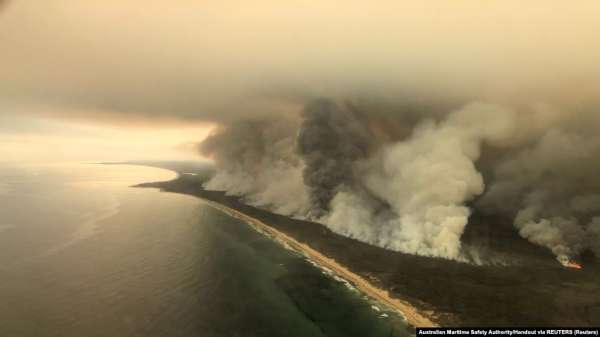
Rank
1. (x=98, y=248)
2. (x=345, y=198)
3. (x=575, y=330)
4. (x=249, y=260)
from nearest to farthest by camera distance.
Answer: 1. (x=575, y=330)
2. (x=249, y=260)
3. (x=98, y=248)
4. (x=345, y=198)

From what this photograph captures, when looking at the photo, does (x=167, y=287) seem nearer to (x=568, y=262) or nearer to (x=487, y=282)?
(x=487, y=282)

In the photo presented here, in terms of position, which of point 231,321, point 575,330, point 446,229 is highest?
point 446,229

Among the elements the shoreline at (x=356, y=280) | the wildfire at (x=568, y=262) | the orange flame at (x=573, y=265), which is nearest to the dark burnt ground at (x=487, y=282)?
the shoreline at (x=356, y=280)

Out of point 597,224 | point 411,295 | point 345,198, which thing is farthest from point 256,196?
point 597,224

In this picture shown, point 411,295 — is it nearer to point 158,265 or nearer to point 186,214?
point 158,265
